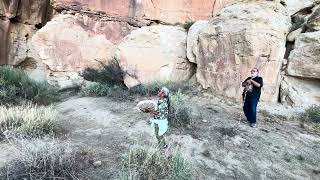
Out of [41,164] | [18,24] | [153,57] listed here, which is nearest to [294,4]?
[153,57]

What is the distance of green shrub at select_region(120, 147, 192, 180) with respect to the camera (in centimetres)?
500

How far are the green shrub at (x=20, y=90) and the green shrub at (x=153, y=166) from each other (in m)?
6.02

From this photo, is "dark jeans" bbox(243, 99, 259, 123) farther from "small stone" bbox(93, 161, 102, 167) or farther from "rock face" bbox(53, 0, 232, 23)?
"rock face" bbox(53, 0, 232, 23)

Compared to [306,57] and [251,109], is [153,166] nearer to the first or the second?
[251,109]

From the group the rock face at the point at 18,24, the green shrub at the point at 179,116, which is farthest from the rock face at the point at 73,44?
the green shrub at the point at 179,116

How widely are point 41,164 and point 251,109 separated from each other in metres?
4.96

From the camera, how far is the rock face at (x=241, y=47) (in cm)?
985

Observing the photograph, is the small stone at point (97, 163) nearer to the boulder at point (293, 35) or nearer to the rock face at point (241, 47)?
the rock face at point (241, 47)

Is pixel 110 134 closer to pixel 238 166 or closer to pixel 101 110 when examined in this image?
pixel 101 110

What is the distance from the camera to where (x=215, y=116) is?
893 cm

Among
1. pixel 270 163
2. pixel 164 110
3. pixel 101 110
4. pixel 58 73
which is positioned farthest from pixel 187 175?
pixel 58 73

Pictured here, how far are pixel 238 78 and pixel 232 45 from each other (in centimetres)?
101

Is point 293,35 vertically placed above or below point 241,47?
above

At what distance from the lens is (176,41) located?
12.6m
